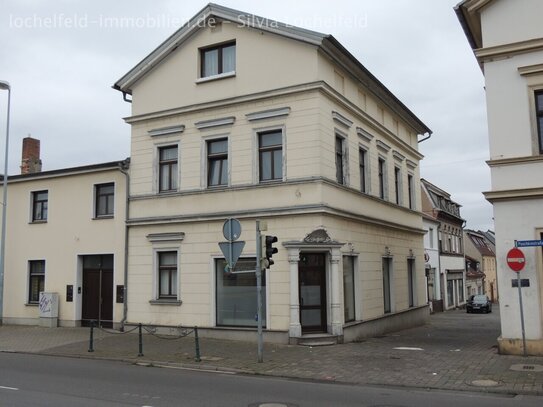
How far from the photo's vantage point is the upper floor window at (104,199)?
22.1 metres

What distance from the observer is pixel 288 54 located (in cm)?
1852

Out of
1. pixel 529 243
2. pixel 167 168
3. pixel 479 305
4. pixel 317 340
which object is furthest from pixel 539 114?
pixel 479 305

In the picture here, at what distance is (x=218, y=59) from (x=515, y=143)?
10.5 meters

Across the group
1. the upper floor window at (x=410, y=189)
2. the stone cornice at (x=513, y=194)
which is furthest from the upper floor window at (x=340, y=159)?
the upper floor window at (x=410, y=189)

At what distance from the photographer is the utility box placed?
22.3 meters

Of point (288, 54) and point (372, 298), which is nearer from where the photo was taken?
point (288, 54)

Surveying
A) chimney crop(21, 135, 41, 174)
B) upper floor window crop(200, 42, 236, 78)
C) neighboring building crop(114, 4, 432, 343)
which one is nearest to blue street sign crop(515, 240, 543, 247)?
neighboring building crop(114, 4, 432, 343)

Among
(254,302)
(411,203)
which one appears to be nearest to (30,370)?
(254,302)

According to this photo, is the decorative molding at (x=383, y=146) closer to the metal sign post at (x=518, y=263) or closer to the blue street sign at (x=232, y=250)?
the metal sign post at (x=518, y=263)

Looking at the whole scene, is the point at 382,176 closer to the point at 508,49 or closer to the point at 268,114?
the point at 268,114

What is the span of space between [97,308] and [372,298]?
35.2 feet

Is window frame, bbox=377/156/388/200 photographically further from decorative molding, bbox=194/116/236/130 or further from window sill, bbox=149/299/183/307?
window sill, bbox=149/299/183/307

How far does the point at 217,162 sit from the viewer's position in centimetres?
1970

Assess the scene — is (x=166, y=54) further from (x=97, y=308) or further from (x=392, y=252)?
(x=392, y=252)
